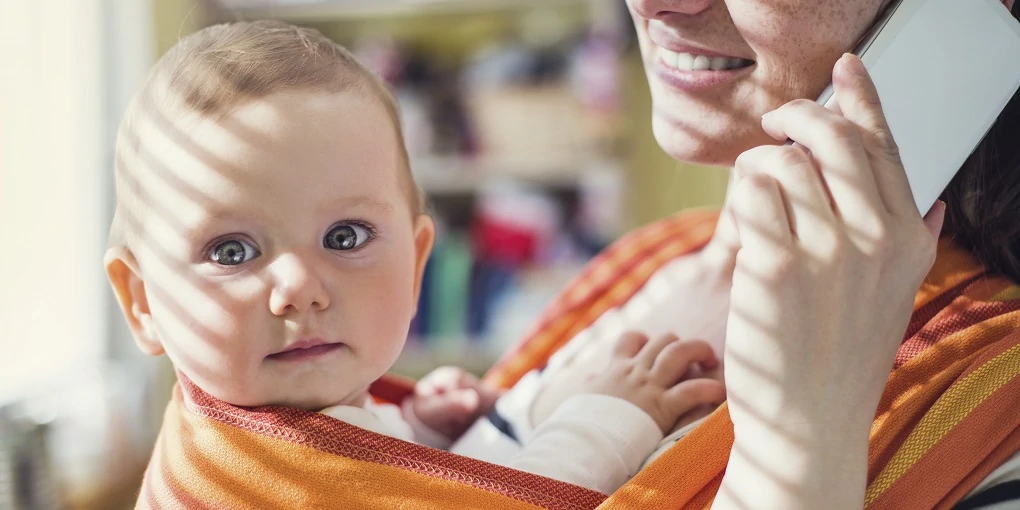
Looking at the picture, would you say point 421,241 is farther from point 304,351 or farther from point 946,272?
point 946,272

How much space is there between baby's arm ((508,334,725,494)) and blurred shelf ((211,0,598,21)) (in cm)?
181

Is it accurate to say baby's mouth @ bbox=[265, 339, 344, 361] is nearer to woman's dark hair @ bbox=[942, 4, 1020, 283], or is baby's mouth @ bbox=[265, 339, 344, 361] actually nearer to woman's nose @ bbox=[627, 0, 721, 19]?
woman's nose @ bbox=[627, 0, 721, 19]

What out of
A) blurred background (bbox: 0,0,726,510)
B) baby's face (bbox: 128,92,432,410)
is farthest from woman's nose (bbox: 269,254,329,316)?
blurred background (bbox: 0,0,726,510)

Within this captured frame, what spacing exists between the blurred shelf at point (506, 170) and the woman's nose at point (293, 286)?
1854mm

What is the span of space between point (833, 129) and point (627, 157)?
6.46 feet

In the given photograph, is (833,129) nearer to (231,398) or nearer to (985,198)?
(985,198)

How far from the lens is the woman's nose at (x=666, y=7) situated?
2.63ft

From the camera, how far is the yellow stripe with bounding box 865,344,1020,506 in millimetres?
601

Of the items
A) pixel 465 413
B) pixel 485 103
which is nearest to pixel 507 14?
pixel 485 103

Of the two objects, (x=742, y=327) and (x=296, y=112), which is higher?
(x=742, y=327)

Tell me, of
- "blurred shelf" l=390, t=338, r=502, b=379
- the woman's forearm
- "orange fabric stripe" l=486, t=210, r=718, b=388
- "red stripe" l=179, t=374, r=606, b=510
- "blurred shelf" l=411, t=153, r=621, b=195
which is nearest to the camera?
the woman's forearm

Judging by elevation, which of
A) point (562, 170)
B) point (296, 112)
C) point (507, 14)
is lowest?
point (562, 170)

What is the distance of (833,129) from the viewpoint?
56 centimetres

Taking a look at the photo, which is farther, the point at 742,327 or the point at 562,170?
the point at 562,170
